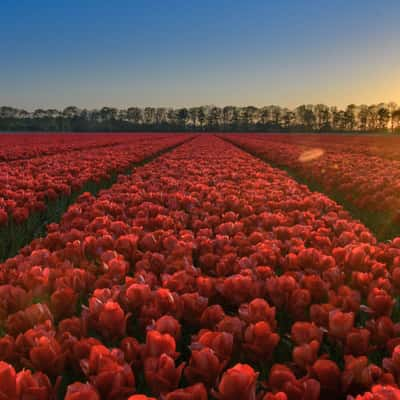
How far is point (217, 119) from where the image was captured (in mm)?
174625

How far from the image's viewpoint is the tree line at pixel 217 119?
474 feet

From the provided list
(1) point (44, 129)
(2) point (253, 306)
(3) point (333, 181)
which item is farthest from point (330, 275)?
(1) point (44, 129)

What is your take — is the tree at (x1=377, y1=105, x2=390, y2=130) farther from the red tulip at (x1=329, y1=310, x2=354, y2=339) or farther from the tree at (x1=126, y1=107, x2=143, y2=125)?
the red tulip at (x1=329, y1=310, x2=354, y2=339)

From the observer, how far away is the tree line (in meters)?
144

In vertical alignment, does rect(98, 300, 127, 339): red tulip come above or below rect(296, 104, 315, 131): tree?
below

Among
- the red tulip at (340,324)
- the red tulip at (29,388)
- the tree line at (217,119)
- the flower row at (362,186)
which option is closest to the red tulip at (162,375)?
the red tulip at (29,388)

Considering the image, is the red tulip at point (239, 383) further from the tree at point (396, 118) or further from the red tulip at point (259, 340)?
the tree at point (396, 118)

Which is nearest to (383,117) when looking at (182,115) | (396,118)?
(396,118)

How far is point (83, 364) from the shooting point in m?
1.99

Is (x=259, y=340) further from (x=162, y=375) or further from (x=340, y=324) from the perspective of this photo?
(x=162, y=375)

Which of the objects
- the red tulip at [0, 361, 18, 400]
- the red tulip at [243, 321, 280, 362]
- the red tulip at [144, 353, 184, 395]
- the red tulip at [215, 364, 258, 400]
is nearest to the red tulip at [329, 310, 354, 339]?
the red tulip at [243, 321, 280, 362]

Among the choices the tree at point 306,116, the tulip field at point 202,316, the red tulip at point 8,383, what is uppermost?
the tree at point 306,116

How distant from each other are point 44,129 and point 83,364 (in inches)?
5731

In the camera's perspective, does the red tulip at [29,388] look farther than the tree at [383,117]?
No
